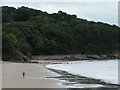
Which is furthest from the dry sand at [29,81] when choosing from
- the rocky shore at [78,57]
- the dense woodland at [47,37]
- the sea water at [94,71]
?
the rocky shore at [78,57]

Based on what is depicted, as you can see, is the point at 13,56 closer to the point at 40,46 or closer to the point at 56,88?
the point at 40,46

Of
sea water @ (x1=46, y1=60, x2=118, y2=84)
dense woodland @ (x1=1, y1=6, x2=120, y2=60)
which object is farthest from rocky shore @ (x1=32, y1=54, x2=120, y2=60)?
sea water @ (x1=46, y1=60, x2=118, y2=84)

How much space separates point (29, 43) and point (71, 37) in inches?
912

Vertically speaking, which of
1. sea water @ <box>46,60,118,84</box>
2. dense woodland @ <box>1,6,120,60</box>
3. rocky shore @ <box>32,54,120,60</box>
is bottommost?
sea water @ <box>46,60,118,84</box>

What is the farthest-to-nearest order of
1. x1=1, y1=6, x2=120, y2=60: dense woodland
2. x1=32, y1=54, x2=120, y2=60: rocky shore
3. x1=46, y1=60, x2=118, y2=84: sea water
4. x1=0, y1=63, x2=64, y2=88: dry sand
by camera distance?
1. x1=32, y1=54, x2=120, y2=60: rocky shore
2. x1=1, y1=6, x2=120, y2=60: dense woodland
3. x1=46, y1=60, x2=118, y2=84: sea water
4. x1=0, y1=63, x2=64, y2=88: dry sand

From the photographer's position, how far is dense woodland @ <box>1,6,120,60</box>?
10688cm

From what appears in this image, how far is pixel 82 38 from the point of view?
147m

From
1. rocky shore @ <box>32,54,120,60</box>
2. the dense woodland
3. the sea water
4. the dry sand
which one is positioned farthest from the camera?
rocky shore @ <box>32,54,120,60</box>

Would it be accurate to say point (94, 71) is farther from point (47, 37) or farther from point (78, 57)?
point (47, 37)

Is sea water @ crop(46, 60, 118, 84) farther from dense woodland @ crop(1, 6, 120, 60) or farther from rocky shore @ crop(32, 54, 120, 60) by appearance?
rocky shore @ crop(32, 54, 120, 60)

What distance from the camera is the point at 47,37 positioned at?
131m

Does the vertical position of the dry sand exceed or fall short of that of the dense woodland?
it falls short

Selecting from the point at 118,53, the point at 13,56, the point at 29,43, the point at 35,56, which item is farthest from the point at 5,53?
the point at 118,53

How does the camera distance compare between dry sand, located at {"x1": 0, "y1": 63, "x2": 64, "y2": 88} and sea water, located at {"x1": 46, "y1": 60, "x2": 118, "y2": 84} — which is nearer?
dry sand, located at {"x1": 0, "y1": 63, "x2": 64, "y2": 88}
